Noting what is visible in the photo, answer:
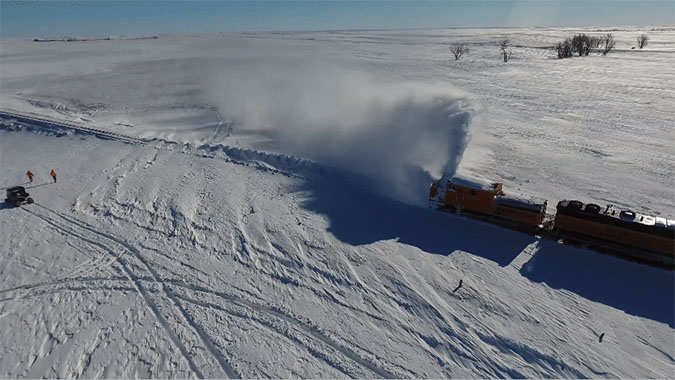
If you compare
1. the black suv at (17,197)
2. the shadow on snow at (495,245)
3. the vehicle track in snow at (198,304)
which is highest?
the shadow on snow at (495,245)

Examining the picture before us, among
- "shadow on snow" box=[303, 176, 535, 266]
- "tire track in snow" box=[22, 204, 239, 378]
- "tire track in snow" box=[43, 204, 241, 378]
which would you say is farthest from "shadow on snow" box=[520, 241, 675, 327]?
"tire track in snow" box=[22, 204, 239, 378]

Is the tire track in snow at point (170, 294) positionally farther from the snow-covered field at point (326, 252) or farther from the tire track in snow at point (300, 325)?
the tire track in snow at point (300, 325)

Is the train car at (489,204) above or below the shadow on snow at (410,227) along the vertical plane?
above

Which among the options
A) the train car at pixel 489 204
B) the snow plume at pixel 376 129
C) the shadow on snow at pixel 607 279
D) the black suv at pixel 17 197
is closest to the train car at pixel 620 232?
the shadow on snow at pixel 607 279

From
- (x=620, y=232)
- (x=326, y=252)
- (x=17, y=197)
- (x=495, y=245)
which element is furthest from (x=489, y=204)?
(x=17, y=197)

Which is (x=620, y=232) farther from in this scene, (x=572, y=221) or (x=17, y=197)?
(x=17, y=197)

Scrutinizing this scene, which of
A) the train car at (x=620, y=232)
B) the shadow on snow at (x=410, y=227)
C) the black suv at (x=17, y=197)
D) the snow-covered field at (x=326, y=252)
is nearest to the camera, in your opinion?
the snow-covered field at (x=326, y=252)

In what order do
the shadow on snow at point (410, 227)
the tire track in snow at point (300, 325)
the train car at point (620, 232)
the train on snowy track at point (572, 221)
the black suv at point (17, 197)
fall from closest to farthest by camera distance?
the tire track in snow at point (300, 325)
the train car at point (620, 232)
the train on snowy track at point (572, 221)
the shadow on snow at point (410, 227)
the black suv at point (17, 197)
